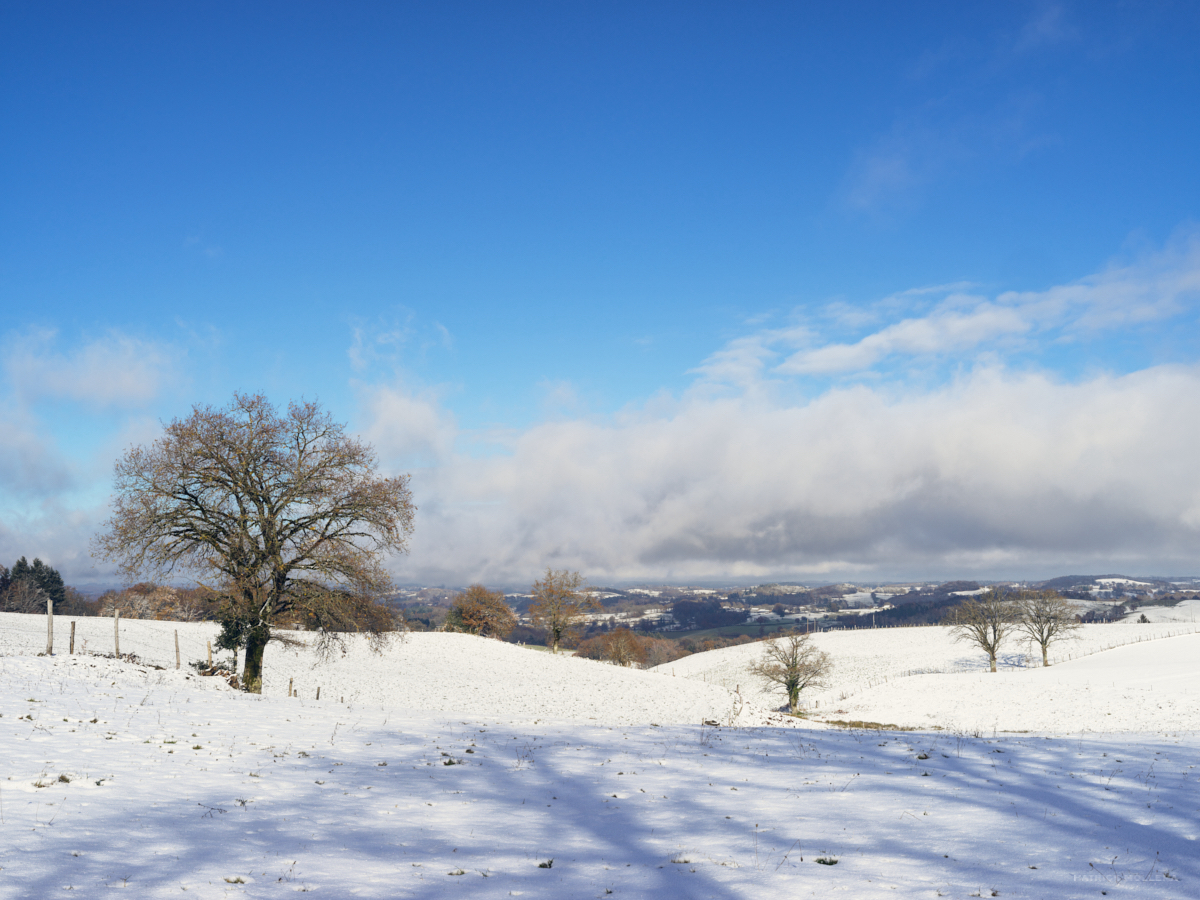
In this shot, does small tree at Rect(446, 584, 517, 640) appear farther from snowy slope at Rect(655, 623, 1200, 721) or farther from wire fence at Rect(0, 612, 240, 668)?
wire fence at Rect(0, 612, 240, 668)

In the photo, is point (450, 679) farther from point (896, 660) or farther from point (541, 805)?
point (896, 660)

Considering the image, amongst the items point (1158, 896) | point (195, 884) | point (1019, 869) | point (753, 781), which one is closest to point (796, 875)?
point (1019, 869)

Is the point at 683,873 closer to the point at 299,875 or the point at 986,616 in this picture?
the point at 299,875

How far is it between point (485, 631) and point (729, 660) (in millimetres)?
41520

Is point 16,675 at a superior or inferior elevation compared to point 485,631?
superior

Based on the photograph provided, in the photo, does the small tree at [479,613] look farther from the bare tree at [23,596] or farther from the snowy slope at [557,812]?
the snowy slope at [557,812]

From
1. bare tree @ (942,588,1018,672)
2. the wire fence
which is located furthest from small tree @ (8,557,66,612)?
bare tree @ (942,588,1018,672)

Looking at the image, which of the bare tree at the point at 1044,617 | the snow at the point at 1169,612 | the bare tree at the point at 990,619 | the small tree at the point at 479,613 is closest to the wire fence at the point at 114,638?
the small tree at the point at 479,613

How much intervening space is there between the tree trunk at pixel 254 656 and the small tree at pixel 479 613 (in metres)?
71.2

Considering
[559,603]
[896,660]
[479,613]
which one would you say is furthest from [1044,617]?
[479,613]

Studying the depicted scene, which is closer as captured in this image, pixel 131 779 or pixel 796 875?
pixel 796 875

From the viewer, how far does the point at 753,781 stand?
44.4ft

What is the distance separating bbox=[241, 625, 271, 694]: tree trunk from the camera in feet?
87.0

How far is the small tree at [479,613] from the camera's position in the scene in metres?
97.4
